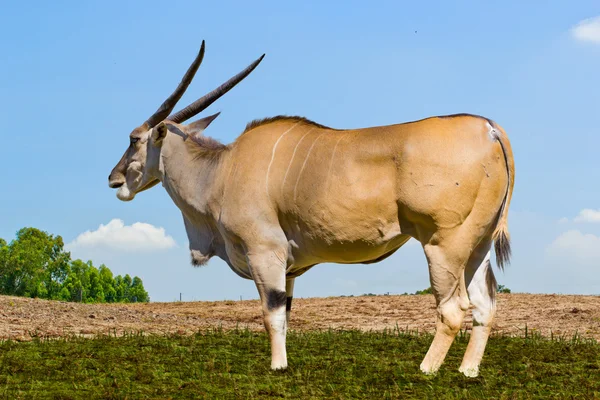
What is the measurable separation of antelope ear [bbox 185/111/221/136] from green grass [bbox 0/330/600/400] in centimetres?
273

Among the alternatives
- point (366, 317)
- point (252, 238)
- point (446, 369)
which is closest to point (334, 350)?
point (446, 369)

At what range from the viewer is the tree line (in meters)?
32.6

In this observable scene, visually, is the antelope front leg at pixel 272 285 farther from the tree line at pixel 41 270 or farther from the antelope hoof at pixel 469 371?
the tree line at pixel 41 270

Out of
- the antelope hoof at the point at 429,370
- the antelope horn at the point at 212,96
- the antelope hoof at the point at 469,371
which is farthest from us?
the antelope horn at the point at 212,96

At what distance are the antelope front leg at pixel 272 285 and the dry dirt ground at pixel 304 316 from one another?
4942 millimetres

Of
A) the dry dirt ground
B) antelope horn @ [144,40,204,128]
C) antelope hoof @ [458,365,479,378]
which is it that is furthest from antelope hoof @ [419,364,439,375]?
the dry dirt ground

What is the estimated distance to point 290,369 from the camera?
817 centimetres

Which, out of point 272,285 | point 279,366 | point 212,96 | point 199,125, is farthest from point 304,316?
point 272,285

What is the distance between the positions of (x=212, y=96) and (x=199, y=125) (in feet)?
1.26

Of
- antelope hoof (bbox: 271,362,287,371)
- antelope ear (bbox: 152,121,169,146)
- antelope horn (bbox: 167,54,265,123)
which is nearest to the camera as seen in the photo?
antelope hoof (bbox: 271,362,287,371)

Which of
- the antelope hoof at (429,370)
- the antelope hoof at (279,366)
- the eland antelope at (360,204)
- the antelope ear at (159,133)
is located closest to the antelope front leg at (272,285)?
the eland antelope at (360,204)

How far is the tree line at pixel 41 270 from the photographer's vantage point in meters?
32.6

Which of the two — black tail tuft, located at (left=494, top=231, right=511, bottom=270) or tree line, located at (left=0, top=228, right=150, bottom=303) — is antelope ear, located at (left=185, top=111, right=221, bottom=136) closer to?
black tail tuft, located at (left=494, top=231, right=511, bottom=270)

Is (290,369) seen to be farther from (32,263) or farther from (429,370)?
(32,263)
